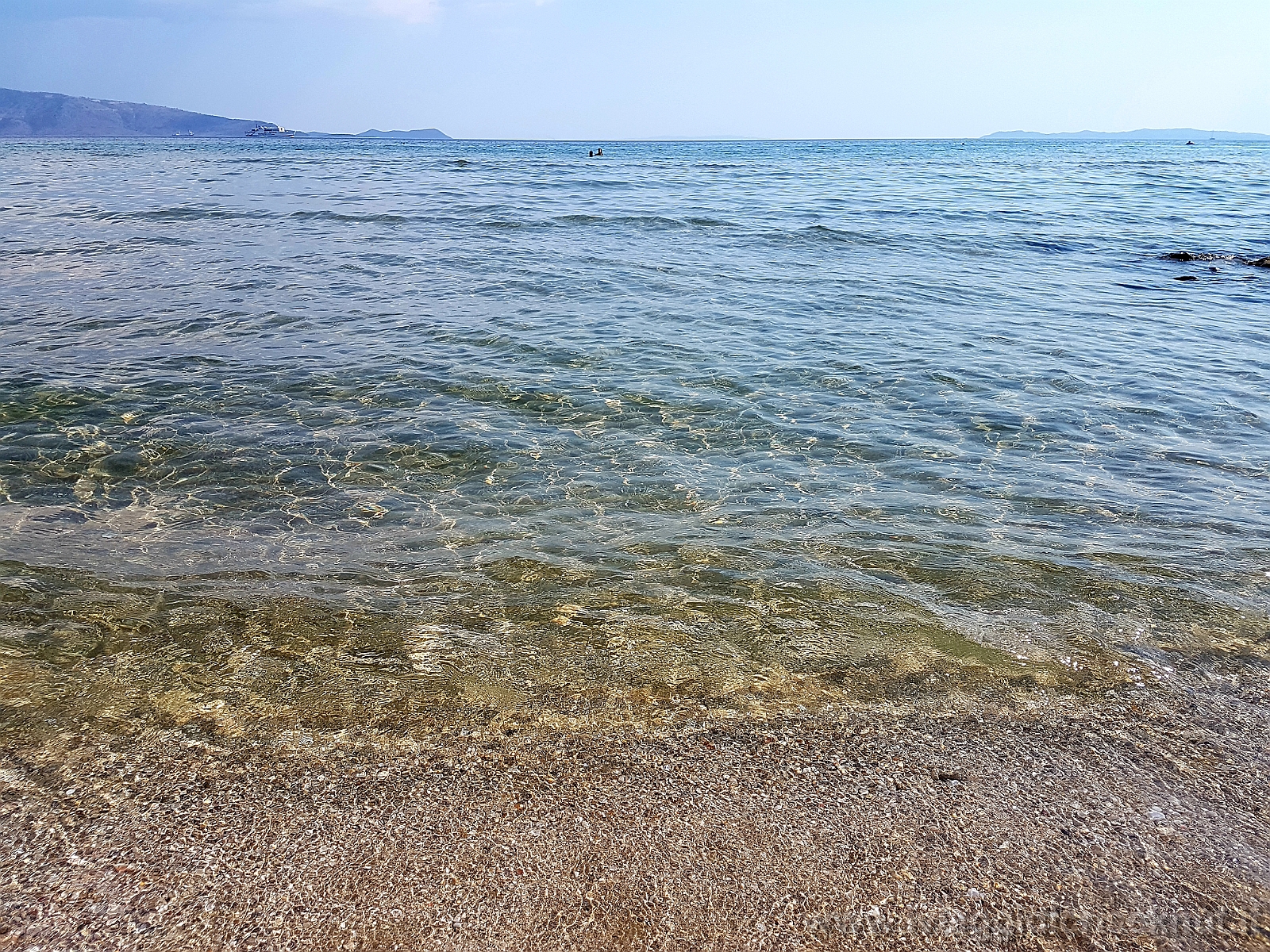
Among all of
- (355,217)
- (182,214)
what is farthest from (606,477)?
(182,214)

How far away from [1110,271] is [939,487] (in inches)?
516

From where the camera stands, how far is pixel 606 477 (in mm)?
7172

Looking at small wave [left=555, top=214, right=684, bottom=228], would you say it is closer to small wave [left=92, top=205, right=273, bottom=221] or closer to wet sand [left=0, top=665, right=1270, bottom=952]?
small wave [left=92, top=205, right=273, bottom=221]

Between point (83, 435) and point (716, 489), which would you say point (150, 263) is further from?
point (716, 489)

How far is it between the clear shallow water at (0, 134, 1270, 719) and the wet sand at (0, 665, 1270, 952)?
1.32 feet

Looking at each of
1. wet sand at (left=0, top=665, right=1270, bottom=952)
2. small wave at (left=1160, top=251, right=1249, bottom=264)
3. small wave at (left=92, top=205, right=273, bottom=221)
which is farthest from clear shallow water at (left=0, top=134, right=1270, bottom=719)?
small wave at (left=92, top=205, right=273, bottom=221)

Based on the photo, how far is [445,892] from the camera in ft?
9.87

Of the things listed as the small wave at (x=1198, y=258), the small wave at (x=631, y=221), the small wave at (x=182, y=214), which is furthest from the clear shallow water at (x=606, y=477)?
the small wave at (x=631, y=221)

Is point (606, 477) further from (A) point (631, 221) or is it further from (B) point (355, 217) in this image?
(B) point (355, 217)

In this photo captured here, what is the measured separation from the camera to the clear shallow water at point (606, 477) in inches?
184

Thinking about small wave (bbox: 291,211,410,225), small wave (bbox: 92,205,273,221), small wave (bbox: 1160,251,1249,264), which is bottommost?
small wave (bbox: 1160,251,1249,264)

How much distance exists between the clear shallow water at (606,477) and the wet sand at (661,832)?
15.8 inches

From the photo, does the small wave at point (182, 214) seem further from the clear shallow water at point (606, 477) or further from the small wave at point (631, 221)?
the small wave at point (631, 221)

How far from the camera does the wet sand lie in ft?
9.46
